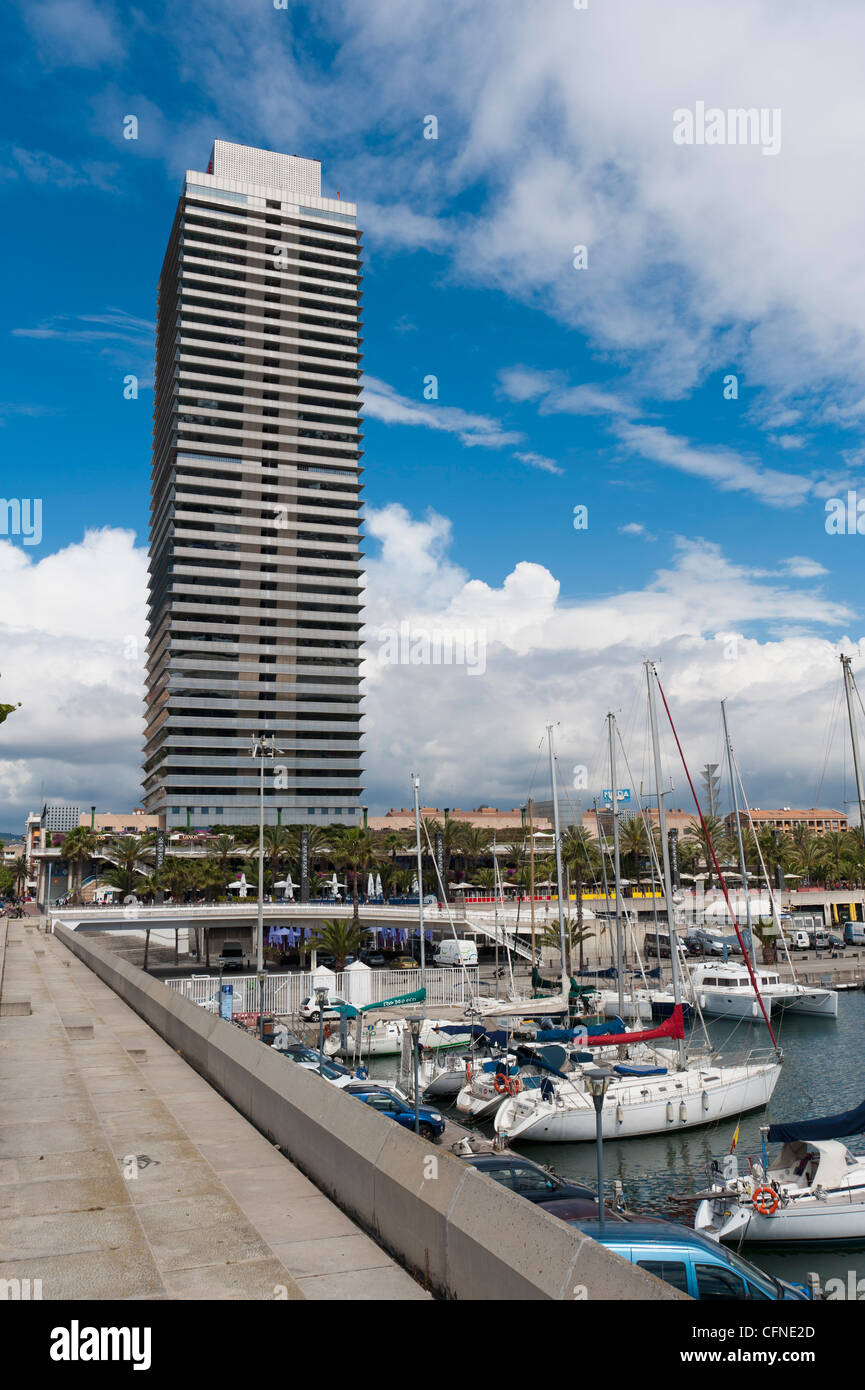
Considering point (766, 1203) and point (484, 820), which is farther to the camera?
point (484, 820)

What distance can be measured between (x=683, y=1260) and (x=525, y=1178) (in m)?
8.24

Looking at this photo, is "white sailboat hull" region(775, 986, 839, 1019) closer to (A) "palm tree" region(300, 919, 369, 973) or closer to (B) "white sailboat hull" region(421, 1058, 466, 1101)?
(A) "palm tree" region(300, 919, 369, 973)

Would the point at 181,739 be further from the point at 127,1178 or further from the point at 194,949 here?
the point at 127,1178

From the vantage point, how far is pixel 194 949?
324ft

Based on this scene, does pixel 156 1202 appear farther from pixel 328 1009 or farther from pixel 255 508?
pixel 255 508

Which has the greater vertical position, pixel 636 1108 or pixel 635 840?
pixel 635 840

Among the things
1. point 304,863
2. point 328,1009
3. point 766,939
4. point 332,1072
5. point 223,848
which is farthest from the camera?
point 223,848

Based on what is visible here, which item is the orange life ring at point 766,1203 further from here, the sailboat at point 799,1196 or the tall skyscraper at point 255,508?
the tall skyscraper at point 255,508

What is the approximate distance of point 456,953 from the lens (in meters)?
75.9

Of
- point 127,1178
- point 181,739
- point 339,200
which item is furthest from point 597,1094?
point 339,200

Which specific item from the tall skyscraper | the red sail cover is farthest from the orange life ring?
the tall skyscraper

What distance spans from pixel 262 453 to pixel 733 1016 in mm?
137811

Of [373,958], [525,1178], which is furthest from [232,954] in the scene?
[525,1178]

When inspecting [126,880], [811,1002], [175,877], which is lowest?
[811,1002]
